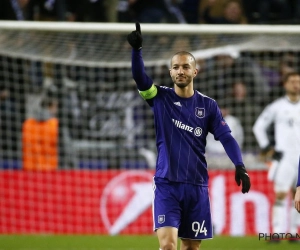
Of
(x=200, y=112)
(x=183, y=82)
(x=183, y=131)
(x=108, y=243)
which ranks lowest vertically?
(x=108, y=243)

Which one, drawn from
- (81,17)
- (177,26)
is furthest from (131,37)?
(81,17)

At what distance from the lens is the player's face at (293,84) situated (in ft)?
35.1

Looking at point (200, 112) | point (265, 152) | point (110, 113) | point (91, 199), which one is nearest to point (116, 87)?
point (110, 113)

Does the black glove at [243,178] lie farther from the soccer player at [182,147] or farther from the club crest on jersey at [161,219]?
the club crest on jersey at [161,219]

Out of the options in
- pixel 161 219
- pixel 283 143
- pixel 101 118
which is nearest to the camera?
A: pixel 161 219

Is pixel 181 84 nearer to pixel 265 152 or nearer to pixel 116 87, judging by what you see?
pixel 265 152

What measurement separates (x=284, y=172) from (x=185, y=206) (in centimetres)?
470

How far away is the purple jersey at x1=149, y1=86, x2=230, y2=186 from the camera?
6.51m

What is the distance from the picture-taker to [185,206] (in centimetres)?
645

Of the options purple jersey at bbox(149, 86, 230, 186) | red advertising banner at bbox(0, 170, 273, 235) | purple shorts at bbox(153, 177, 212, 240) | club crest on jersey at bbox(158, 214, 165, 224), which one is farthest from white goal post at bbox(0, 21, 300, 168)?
club crest on jersey at bbox(158, 214, 165, 224)

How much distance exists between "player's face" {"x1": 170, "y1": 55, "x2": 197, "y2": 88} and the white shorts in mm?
4684

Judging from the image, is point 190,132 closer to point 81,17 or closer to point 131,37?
point 131,37

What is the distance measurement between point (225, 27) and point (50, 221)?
398cm

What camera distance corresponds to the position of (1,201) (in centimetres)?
1177
